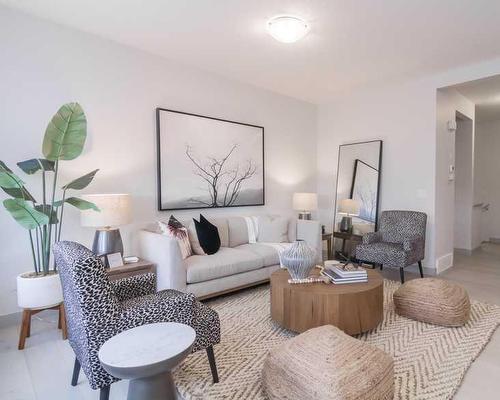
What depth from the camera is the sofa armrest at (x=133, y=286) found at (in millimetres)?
2168

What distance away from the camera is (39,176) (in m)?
2.92

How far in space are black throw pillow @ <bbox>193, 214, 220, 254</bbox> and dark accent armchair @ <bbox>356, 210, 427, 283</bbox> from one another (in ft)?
6.28

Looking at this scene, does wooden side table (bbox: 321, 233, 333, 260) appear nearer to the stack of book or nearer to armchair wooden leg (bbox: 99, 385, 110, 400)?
the stack of book

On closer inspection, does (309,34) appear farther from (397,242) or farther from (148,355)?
(148,355)

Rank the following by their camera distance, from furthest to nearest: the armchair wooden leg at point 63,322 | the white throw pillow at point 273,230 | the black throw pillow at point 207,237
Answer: the white throw pillow at point 273,230 < the black throw pillow at point 207,237 < the armchair wooden leg at point 63,322

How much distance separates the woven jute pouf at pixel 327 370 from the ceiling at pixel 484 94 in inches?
158

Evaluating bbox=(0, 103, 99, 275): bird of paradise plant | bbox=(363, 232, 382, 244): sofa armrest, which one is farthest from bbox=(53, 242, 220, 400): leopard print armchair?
bbox=(363, 232, 382, 244): sofa armrest

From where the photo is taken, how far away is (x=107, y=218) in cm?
280

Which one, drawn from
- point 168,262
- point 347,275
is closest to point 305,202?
point 347,275

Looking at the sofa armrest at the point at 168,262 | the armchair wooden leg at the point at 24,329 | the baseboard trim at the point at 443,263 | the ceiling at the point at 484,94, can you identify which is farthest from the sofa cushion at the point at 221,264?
the ceiling at the point at 484,94

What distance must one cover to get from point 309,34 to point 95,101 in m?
2.26

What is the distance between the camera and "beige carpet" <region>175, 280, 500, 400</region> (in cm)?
188

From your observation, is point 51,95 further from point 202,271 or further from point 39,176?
point 202,271

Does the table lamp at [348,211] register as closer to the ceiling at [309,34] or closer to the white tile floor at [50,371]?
the ceiling at [309,34]
